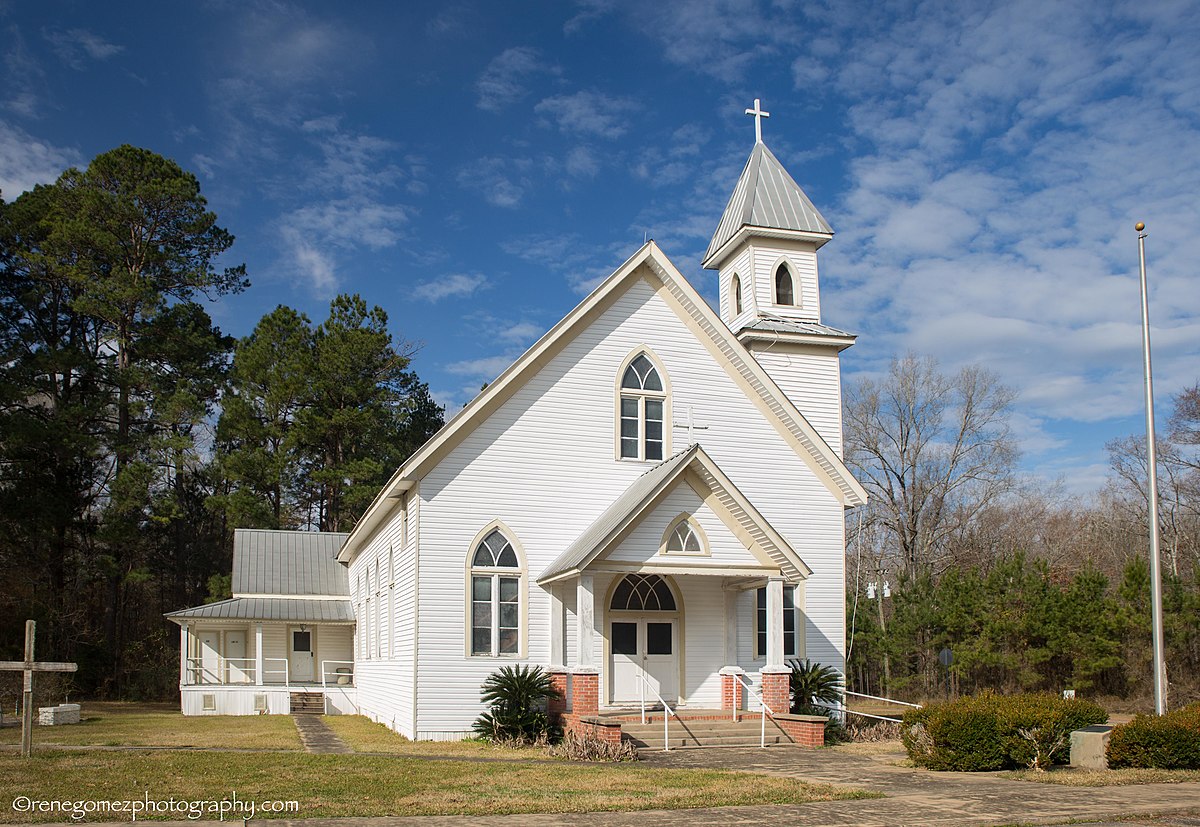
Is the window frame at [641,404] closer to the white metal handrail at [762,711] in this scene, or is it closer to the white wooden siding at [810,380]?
the white wooden siding at [810,380]

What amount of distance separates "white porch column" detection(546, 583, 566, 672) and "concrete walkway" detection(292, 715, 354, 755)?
4.13 metres

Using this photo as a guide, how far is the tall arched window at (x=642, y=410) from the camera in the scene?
72.7ft

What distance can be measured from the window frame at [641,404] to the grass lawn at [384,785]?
758 cm

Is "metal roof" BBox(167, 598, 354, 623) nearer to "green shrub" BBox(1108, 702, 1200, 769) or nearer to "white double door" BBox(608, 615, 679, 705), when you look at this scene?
"white double door" BBox(608, 615, 679, 705)

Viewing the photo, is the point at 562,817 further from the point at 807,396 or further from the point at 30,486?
the point at 30,486

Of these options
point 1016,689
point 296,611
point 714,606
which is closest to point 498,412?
point 714,606

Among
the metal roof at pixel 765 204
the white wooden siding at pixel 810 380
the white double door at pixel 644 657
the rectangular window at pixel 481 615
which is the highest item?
the metal roof at pixel 765 204

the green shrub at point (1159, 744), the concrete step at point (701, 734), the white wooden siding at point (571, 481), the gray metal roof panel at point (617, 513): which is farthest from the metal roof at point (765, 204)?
the green shrub at point (1159, 744)

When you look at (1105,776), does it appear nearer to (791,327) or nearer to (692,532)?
(692,532)

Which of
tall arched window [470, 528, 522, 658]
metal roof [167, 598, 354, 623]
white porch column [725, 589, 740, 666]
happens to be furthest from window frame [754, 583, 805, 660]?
metal roof [167, 598, 354, 623]

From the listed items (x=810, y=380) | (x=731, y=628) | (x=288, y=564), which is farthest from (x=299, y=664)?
(x=810, y=380)

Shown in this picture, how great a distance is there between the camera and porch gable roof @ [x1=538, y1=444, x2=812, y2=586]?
1856 cm

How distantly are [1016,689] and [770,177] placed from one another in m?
18.6

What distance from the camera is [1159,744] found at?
15.1 meters
